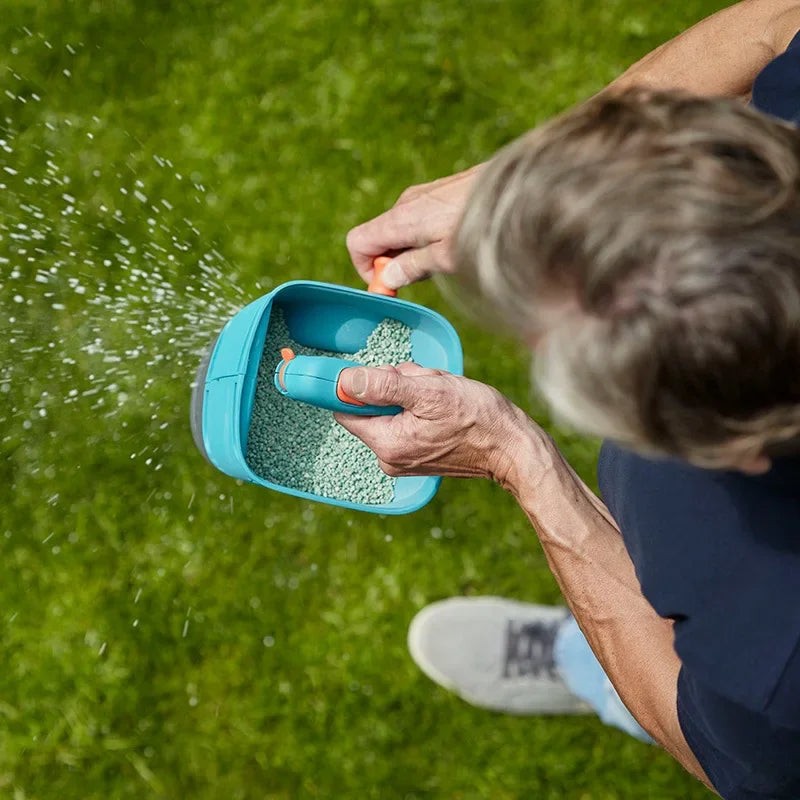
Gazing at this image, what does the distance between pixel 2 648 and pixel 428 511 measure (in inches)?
45.1

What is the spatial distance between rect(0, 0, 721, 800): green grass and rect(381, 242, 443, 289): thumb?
0.68 m

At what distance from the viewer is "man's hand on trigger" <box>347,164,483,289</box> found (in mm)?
1635

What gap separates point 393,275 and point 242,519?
2.96 feet

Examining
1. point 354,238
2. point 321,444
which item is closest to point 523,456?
point 321,444

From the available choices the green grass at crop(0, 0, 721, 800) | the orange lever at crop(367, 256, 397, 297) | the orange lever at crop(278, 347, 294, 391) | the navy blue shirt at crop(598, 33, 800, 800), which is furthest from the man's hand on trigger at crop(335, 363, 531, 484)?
the green grass at crop(0, 0, 721, 800)

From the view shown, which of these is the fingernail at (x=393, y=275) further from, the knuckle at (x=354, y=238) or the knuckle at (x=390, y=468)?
the knuckle at (x=390, y=468)

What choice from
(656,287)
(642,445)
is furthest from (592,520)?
(656,287)

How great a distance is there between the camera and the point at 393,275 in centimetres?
174

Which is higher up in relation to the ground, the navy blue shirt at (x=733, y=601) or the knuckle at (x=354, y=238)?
the knuckle at (x=354, y=238)

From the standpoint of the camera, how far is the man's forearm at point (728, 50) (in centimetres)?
148

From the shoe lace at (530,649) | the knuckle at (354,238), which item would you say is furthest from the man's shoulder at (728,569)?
the shoe lace at (530,649)

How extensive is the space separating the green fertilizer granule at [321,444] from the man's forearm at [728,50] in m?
0.67

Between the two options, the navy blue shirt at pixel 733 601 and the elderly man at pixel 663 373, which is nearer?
the elderly man at pixel 663 373

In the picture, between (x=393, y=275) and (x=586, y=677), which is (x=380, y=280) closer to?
(x=393, y=275)
